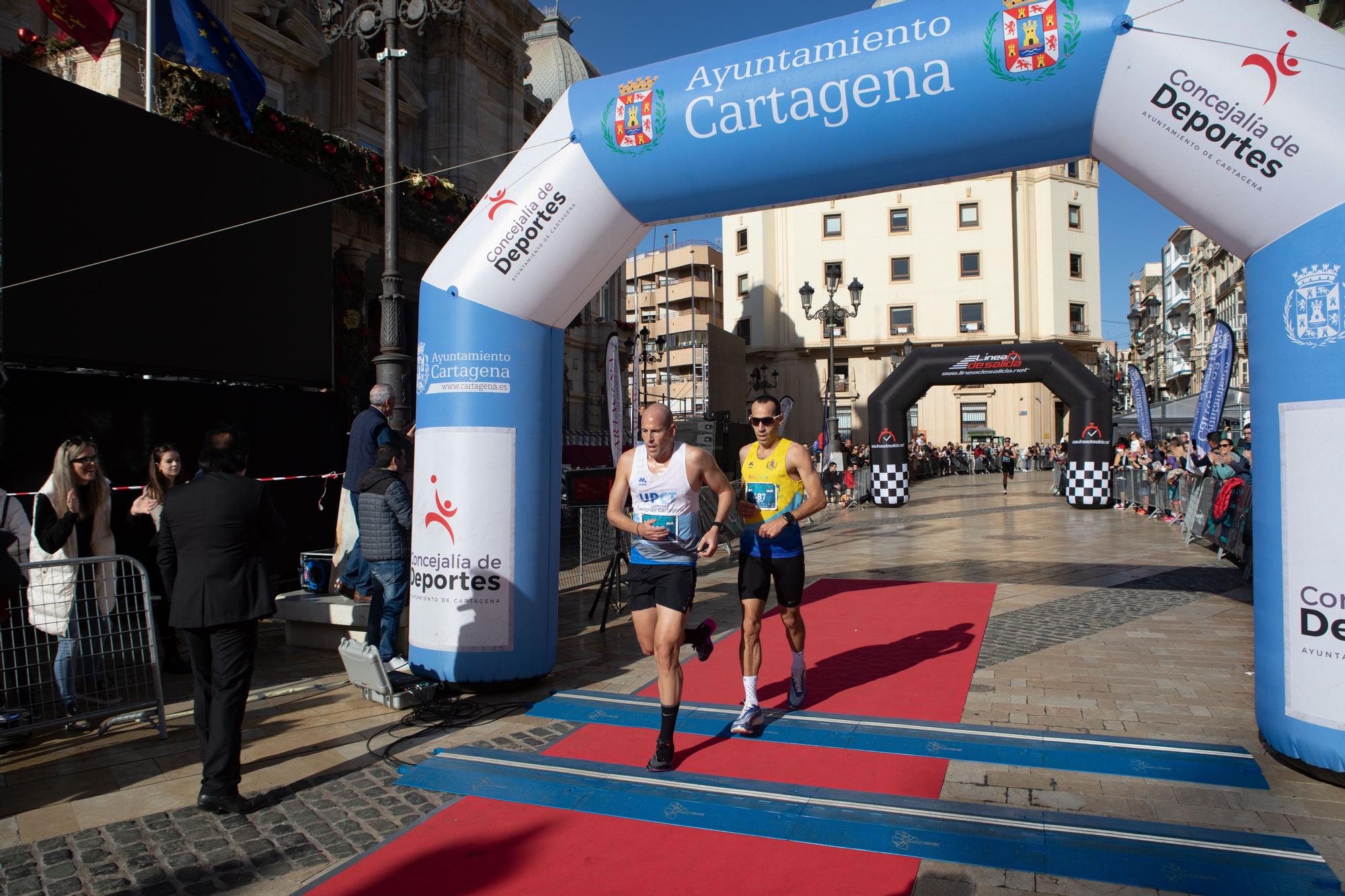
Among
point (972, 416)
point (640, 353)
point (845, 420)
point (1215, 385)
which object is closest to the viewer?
point (1215, 385)

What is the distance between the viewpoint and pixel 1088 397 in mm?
21578

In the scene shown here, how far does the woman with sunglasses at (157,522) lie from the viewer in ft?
20.7

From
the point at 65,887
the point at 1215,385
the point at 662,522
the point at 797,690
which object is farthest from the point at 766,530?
the point at 1215,385

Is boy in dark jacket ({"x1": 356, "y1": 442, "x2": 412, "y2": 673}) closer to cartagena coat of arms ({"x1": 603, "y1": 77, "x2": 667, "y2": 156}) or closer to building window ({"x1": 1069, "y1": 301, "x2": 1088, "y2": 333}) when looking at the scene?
cartagena coat of arms ({"x1": 603, "y1": 77, "x2": 667, "y2": 156})

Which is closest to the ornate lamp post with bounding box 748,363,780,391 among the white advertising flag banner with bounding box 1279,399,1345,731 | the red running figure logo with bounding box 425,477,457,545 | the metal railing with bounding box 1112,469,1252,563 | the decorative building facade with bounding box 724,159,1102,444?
the decorative building facade with bounding box 724,159,1102,444

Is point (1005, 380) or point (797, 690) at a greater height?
point (1005, 380)

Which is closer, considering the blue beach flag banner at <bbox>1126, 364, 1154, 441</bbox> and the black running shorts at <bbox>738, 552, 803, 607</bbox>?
the black running shorts at <bbox>738, 552, 803, 607</bbox>

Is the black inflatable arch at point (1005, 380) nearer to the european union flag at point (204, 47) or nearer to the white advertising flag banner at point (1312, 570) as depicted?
the european union flag at point (204, 47)

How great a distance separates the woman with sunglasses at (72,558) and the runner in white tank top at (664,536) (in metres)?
3.34

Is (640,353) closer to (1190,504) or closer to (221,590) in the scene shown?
(1190,504)

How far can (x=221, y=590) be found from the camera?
4.15 m

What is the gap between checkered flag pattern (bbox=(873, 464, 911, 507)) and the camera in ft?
76.4

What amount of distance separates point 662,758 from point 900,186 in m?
3.62

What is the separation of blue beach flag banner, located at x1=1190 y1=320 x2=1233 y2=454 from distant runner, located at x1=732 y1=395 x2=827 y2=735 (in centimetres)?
1252
